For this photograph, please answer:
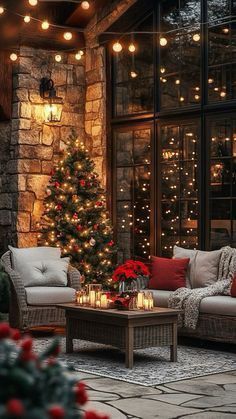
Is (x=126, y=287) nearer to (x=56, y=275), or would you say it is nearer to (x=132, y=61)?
(x=56, y=275)

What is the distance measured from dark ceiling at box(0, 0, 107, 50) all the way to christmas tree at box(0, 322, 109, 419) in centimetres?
789

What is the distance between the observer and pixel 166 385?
16.9ft

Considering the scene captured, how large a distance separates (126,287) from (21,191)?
296cm

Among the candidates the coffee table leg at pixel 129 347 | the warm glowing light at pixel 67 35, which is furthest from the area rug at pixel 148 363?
the warm glowing light at pixel 67 35

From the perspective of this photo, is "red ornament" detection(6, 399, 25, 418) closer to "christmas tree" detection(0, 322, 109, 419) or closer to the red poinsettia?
"christmas tree" detection(0, 322, 109, 419)

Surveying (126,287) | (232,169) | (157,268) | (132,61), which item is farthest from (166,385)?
(132,61)

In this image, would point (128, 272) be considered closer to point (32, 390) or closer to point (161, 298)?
point (161, 298)

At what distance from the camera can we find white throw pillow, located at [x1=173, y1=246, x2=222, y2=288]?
7504mm

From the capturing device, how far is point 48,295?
7.40m

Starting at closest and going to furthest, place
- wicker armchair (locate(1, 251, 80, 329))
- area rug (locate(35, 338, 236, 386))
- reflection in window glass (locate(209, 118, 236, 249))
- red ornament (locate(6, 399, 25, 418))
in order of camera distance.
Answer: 1. red ornament (locate(6, 399, 25, 418))
2. area rug (locate(35, 338, 236, 386))
3. wicker armchair (locate(1, 251, 80, 329))
4. reflection in window glass (locate(209, 118, 236, 249))

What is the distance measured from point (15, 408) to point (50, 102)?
792 cm

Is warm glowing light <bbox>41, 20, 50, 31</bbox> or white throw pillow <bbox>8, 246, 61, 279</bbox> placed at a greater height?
warm glowing light <bbox>41, 20, 50, 31</bbox>

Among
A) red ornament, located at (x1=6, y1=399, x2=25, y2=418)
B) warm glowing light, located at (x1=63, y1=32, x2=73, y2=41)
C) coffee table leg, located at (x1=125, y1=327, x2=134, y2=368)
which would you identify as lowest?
coffee table leg, located at (x1=125, y1=327, x2=134, y2=368)

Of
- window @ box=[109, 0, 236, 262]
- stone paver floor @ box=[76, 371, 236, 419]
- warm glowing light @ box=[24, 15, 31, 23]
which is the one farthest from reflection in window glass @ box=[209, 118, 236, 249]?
stone paver floor @ box=[76, 371, 236, 419]
